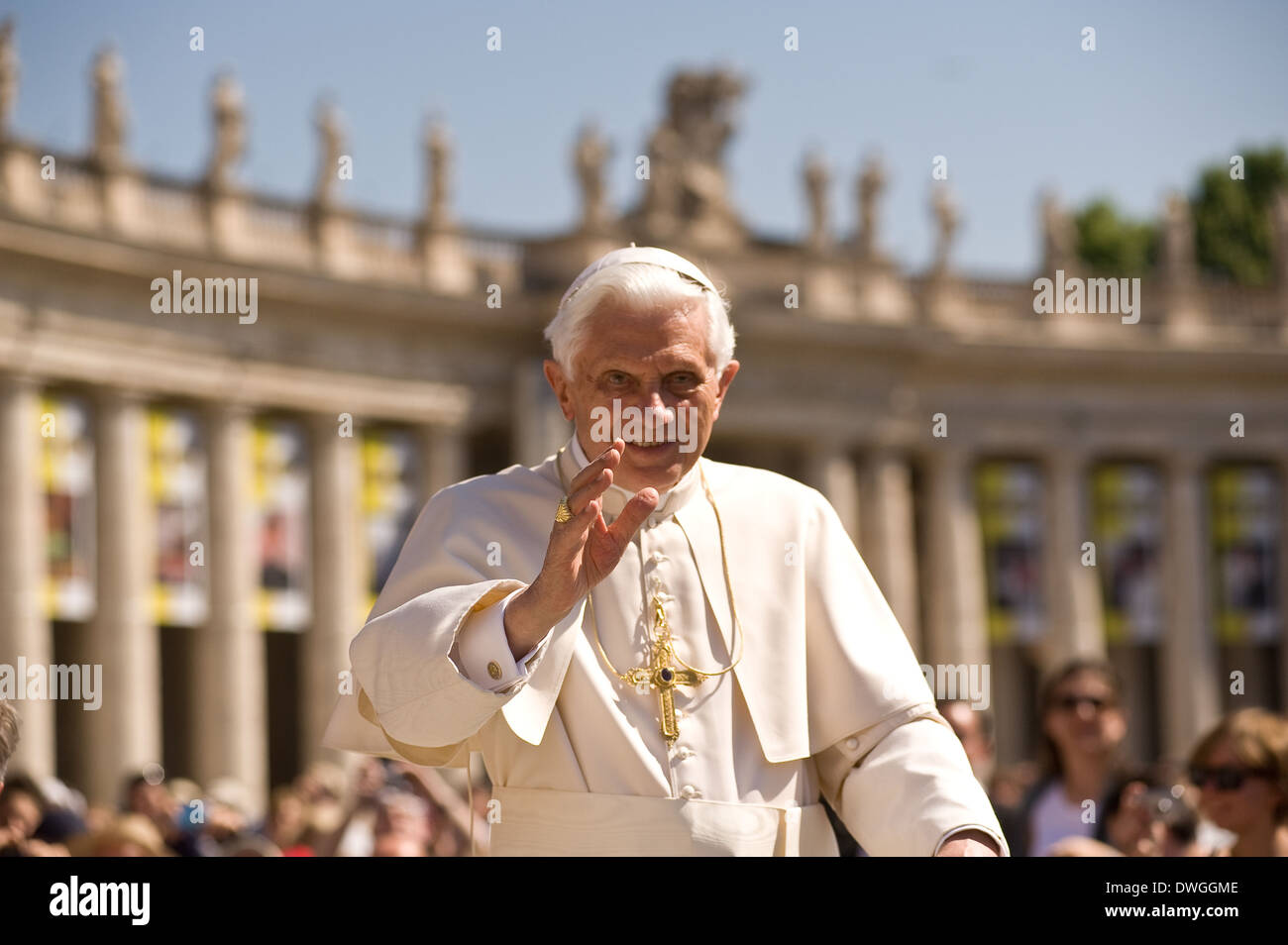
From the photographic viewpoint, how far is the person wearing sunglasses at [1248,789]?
9.12 metres

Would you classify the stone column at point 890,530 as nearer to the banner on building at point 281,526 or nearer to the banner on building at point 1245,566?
the banner on building at point 1245,566

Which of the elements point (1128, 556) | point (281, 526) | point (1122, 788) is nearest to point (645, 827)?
point (1122, 788)

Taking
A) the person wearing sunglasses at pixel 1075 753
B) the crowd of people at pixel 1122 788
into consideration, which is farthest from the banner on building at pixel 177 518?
the person wearing sunglasses at pixel 1075 753

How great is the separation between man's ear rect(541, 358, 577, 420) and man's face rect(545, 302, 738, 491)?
12 cm

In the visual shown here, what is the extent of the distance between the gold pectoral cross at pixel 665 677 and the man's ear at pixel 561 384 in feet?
2.19

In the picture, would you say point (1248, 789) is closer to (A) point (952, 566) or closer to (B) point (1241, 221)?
(A) point (952, 566)

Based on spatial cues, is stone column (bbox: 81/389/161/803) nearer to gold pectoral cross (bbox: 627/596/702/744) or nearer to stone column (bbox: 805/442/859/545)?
stone column (bbox: 805/442/859/545)

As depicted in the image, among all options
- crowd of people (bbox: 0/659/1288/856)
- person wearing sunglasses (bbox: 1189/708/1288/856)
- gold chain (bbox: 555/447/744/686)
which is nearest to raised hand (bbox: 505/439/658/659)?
gold chain (bbox: 555/447/744/686)

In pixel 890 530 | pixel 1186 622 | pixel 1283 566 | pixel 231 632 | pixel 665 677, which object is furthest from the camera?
pixel 1283 566

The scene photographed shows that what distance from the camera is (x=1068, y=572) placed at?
4966cm

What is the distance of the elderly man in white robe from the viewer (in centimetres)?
521

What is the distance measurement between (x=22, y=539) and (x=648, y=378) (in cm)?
3226
